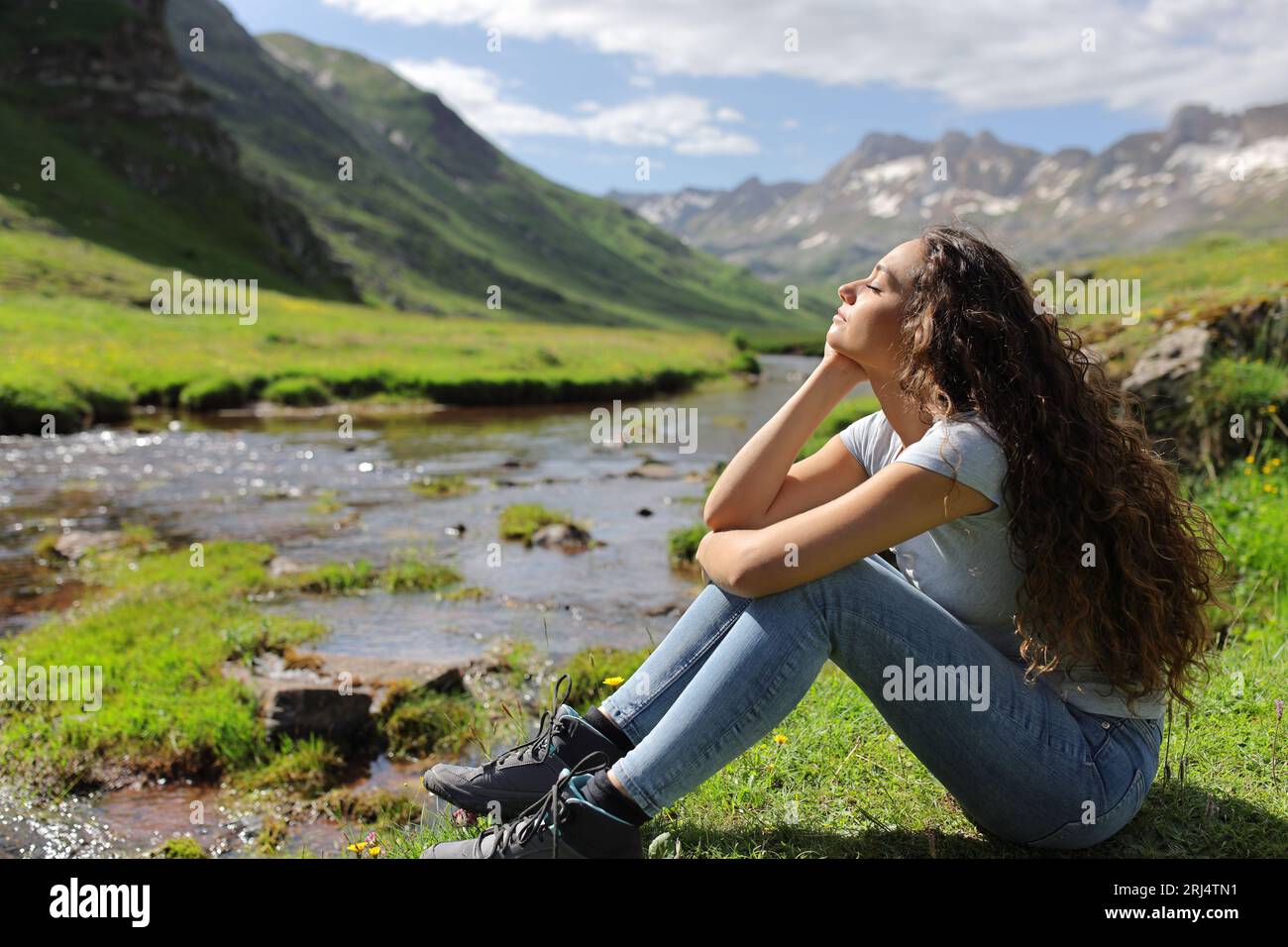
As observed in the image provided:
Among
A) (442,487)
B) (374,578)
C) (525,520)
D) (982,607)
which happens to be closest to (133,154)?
(442,487)

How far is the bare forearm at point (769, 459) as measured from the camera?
4.83 metres

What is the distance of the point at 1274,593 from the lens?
891cm

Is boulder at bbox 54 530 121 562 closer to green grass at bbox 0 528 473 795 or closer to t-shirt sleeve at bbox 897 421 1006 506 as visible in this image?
green grass at bbox 0 528 473 795

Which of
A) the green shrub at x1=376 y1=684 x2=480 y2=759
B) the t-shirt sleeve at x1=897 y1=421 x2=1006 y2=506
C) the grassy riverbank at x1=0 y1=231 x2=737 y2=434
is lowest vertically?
the green shrub at x1=376 y1=684 x2=480 y2=759

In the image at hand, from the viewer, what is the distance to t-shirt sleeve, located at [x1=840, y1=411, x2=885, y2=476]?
4978mm

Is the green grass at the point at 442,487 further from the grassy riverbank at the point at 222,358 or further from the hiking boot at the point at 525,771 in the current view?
the hiking boot at the point at 525,771

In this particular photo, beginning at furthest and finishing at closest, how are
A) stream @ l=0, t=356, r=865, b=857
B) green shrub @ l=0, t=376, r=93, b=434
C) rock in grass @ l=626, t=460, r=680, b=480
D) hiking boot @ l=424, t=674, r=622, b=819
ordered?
green shrub @ l=0, t=376, r=93, b=434, rock in grass @ l=626, t=460, r=680, b=480, stream @ l=0, t=356, r=865, b=857, hiking boot @ l=424, t=674, r=622, b=819

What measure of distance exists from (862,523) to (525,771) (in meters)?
2.07

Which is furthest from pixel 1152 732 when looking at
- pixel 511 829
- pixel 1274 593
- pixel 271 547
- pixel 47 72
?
pixel 47 72

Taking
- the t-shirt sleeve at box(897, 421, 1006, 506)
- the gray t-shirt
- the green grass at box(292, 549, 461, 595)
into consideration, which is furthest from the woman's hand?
the green grass at box(292, 549, 461, 595)

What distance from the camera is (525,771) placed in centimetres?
477

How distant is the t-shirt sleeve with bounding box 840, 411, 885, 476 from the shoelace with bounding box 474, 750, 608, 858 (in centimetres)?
202
